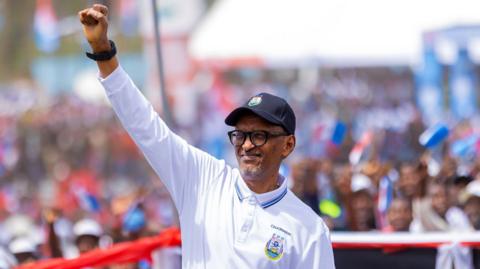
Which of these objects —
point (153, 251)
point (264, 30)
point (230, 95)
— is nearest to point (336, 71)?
point (230, 95)

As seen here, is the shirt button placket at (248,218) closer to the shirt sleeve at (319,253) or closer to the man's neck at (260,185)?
the man's neck at (260,185)

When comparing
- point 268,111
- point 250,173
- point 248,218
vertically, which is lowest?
point 248,218

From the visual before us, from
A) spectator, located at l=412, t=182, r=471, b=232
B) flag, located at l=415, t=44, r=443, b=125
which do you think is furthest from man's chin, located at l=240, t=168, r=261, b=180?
flag, located at l=415, t=44, r=443, b=125

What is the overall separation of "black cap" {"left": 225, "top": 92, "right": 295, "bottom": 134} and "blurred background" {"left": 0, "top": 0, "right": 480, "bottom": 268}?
2170mm

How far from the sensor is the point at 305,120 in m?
24.8

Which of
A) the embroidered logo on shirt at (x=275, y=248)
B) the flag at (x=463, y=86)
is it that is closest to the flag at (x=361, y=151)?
the embroidered logo on shirt at (x=275, y=248)

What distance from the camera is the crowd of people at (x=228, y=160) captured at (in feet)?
27.8

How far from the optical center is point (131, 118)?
4.33 metres

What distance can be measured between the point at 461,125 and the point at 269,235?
12703mm

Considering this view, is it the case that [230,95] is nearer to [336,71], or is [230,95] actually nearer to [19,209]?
[336,71]

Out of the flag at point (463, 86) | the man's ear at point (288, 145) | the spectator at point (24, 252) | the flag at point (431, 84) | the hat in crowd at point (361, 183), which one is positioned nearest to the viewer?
the man's ear at point (288, 145)

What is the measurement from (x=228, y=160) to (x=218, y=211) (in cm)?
1682

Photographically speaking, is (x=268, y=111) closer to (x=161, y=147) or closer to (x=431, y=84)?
(x=161, y=147)

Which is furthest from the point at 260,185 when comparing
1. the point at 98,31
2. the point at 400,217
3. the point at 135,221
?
the point at 135,221
